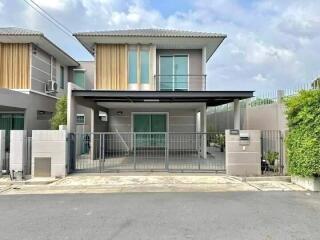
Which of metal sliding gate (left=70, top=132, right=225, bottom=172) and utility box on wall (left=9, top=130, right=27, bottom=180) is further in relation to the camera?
metal sliding gate (left=70, top=132, right=225, bottom=172)

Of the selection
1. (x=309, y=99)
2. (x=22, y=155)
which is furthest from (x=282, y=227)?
(x=22, y=155)

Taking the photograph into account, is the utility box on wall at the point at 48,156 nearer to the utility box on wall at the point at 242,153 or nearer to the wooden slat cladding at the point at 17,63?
the utility box on wall at the point at 242,153

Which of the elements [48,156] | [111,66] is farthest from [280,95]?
[111,66]

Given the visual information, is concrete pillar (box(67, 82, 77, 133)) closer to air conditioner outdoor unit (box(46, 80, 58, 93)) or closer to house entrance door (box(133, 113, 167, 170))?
house entrance door (box(133, 113, 167, 170))

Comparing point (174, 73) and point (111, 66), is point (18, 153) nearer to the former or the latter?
point (111, 66)

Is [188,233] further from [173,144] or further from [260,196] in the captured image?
[173,144]

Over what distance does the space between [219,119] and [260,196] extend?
54.5 feet

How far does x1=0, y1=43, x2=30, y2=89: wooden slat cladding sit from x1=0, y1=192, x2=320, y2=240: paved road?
11.1m

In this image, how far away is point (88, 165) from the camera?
15.6m

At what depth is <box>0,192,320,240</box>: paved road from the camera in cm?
602

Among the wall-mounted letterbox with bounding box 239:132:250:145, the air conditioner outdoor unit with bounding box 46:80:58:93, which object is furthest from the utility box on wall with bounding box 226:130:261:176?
the air conditioner outdoor unit with bounding box 46:80:58:93

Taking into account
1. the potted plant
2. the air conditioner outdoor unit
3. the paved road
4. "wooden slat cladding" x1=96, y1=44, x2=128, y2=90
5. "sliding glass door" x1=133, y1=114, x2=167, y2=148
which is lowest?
the paved road

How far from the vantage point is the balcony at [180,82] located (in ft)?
65.8

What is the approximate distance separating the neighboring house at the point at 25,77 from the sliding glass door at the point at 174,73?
21.6ft
